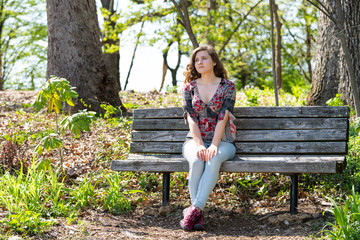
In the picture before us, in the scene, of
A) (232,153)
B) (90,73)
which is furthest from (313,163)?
(90,73)

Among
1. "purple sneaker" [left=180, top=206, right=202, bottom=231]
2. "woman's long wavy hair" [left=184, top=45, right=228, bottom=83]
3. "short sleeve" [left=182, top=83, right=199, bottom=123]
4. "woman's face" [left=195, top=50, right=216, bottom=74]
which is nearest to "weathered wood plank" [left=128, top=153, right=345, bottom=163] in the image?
"short sleeve" [left=182, top=83, right=199, bottom=123]

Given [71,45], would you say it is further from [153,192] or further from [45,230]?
[45,230]

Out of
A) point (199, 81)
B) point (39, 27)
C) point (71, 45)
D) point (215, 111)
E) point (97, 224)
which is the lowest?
point (97, 224)

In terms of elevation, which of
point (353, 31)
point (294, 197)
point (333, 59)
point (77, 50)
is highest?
point (353, 31)

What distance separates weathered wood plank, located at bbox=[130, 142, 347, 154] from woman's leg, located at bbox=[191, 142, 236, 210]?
56cm

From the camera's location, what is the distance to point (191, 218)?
3.88m

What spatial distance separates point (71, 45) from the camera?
309 inches

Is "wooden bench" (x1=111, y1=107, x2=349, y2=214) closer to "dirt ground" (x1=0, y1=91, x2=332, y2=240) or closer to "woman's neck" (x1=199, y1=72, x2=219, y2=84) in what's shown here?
"dirt ground" (x1=0, y1=91, x2=332, y2=240)

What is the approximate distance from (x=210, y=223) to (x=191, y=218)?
440mm

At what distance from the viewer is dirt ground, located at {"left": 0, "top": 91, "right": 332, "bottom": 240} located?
12.3 feet

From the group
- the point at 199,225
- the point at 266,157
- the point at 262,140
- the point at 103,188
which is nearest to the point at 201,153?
the point at 199,225

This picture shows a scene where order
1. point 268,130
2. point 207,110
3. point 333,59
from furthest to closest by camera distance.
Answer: point 333,59
point 268,130
point 207,110

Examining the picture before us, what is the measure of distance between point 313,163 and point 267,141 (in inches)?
32.8

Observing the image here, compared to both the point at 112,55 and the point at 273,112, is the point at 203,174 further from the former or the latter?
the point at 112,55
